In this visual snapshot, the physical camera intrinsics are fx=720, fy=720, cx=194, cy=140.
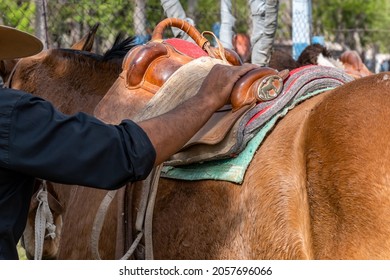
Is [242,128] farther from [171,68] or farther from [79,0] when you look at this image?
[79,0]

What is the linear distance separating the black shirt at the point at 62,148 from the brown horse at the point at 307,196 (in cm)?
40

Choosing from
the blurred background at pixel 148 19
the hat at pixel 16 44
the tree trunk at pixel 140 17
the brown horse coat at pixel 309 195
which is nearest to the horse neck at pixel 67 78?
the hat at pixel 16 44

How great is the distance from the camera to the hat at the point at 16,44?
99.7 inches

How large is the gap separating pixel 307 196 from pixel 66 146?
0.77 m

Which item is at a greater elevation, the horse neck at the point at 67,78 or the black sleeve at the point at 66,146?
the black sleeve at the point at 66,146

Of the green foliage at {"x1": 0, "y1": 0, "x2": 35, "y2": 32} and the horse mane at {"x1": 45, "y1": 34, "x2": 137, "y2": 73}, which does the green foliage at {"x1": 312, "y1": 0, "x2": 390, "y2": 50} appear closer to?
the green foliage at {"x1": 0, "y1": 0, "x2": 35, "y2": 32}

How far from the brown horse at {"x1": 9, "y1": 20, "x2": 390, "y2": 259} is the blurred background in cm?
366

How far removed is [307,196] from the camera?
2293 mm

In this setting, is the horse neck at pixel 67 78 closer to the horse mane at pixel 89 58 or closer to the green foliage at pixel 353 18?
the horse mane at pixel 89 58

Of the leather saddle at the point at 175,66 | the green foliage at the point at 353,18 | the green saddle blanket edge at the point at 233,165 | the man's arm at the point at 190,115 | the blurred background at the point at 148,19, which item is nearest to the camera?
the man's arm at the point at 190,115

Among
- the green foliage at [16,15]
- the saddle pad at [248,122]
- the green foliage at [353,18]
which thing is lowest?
the green foliage at [353,18]

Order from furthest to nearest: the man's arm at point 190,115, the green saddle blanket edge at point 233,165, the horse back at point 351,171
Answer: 1. the green saddle blanket edge at point 233,165
2. the man's arm at point 190,115
3. the horse back at point 351,171

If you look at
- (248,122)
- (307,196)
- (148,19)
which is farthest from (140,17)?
(307,196)
